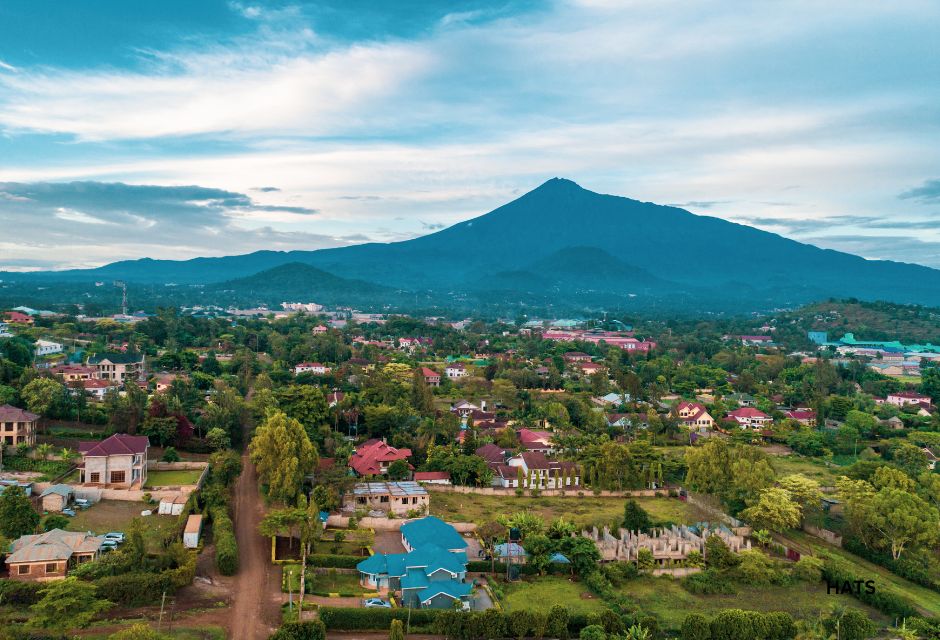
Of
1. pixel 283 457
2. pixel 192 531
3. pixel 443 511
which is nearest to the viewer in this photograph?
pixel 192 531

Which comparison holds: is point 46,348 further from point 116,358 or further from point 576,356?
point 576,356

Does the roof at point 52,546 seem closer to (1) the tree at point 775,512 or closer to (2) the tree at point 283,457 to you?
(2) the tree at point 283,457

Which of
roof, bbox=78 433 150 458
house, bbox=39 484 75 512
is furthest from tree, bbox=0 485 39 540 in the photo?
roof, bbox=78 433 150 458

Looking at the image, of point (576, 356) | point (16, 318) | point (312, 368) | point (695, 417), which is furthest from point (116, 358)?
point (576, 356)

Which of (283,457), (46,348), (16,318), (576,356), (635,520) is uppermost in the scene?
(16,318)

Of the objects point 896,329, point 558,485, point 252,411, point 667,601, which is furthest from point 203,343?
point 896,329

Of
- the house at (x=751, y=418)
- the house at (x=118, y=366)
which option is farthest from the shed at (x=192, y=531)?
the house at (x=751, y=418)
